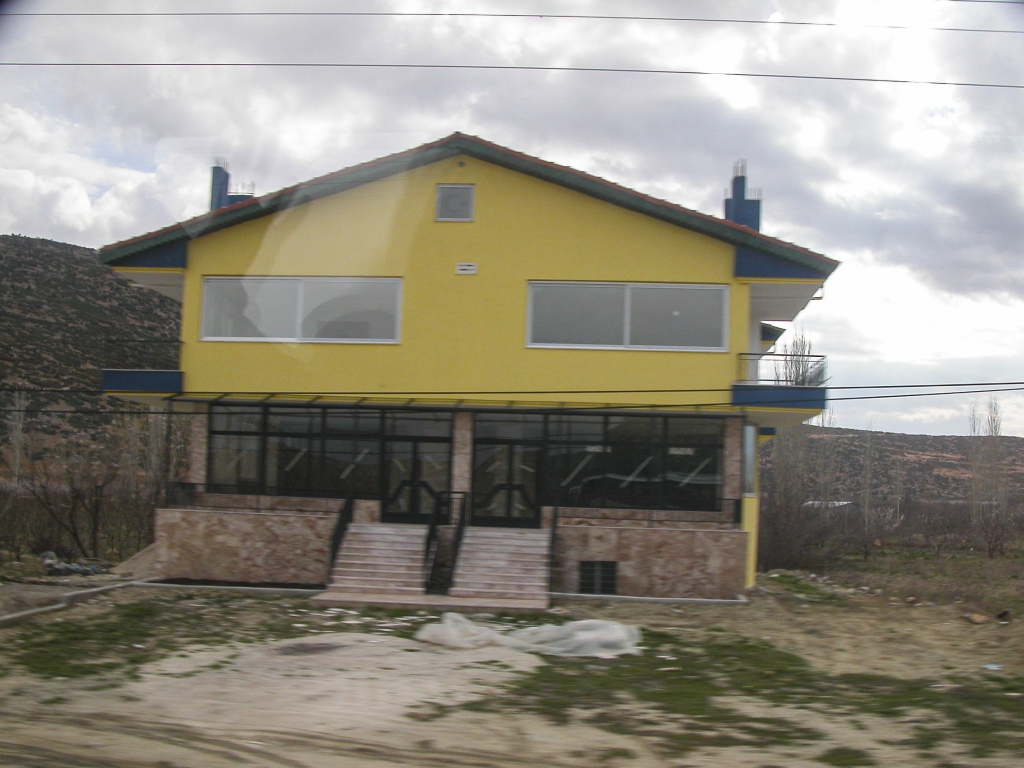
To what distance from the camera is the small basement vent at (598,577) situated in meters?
18.7

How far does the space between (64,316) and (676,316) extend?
153 feet

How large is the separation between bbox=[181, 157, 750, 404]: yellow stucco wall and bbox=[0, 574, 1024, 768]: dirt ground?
6.04m

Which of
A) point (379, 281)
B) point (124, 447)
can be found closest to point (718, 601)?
point (379, 281)

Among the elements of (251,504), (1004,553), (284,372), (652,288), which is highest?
(652,288)

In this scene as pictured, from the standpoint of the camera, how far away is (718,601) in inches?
697

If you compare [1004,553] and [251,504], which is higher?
[251,504]

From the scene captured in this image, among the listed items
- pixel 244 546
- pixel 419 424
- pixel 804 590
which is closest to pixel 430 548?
pixel 419 424

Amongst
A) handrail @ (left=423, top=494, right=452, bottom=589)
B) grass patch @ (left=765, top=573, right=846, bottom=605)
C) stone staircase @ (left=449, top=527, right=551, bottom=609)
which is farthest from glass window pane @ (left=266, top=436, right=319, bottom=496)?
grass patch @ (left=765, top=573, right=846, bottom=605)

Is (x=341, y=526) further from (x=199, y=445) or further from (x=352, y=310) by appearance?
(x=352, y=310)

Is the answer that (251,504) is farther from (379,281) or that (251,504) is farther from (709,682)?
(709,682)

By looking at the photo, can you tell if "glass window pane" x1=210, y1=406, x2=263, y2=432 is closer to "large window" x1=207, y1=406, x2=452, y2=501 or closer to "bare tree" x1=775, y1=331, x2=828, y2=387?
"large window" x1=207, y1=406, x2=452, y2=501

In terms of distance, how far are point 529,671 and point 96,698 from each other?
15.1 feet

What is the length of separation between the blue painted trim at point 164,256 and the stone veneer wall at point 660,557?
10.2m

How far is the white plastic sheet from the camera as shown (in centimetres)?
1220
